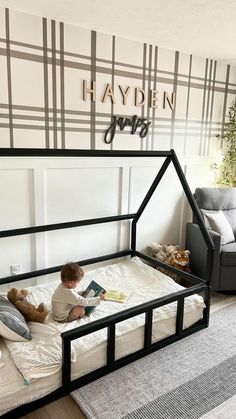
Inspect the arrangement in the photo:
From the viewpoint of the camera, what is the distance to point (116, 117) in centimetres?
301

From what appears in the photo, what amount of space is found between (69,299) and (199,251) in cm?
165

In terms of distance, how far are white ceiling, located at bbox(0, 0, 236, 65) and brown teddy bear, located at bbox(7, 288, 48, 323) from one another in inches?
79.0

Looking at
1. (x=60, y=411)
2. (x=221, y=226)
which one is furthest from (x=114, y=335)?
(x=221, y=226)

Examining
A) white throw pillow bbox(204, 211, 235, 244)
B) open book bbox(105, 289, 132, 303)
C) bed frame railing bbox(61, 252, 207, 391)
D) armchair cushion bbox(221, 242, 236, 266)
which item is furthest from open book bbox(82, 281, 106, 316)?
white throw pillow bbox(204, 211, 235, 244)

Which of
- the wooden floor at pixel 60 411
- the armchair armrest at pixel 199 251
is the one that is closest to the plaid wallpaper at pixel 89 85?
the armchair armrest at pixel 199 251

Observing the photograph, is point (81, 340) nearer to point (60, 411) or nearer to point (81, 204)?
point (60, 411)

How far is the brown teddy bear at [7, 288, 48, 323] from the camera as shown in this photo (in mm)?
2172

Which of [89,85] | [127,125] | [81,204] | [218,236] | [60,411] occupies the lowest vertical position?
[60,411]

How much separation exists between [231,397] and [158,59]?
9.44ft

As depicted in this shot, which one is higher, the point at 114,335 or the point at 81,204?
the point at 81,204

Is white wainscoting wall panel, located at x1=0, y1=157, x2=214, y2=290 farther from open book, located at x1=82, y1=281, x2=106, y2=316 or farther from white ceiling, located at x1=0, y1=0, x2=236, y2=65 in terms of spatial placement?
white ceiling, located at x1=0, y1=0, x2=236, y2=65

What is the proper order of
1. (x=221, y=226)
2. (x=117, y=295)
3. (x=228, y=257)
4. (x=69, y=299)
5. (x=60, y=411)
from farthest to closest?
(x=221, y=226) → (x=228, y=257) → (x=117, y=295) → (x=69, y=299) → (x=60, y=411)

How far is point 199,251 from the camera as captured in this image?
131 inches

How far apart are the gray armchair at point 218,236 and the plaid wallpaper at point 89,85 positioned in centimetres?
57
